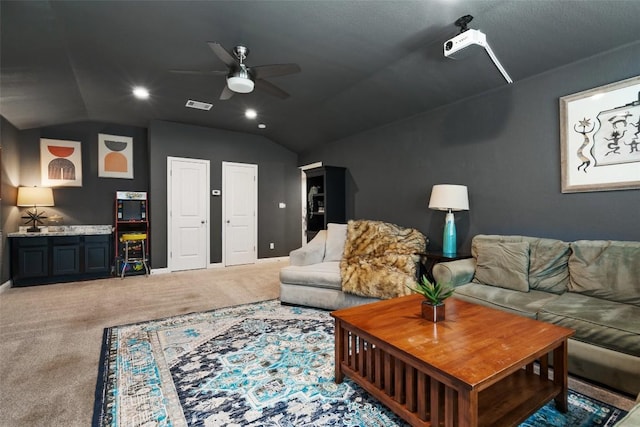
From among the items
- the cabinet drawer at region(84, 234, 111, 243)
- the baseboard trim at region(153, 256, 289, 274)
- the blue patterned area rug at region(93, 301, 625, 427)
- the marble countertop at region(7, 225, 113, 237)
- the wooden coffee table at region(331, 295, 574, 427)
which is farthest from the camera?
the baseboard trim at region(153, 256, 289, 274)

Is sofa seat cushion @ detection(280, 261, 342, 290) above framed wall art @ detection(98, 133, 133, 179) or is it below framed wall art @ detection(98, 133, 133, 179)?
below

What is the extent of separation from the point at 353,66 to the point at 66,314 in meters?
4.17

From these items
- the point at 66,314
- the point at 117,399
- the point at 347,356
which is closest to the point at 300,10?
the point at 347,356

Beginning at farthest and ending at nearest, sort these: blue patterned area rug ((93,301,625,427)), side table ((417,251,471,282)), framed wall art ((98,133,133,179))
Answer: framed wall art ((98,133,133,179)), side table ((417,251,471,282)), blue patterned area rug ((93,301,625,427))

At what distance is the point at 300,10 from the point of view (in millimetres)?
2354

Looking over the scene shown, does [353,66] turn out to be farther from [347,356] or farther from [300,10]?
[347,356]

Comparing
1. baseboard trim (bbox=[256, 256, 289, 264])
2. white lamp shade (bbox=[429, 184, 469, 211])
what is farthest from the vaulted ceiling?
baseboard trim (bbox=[256, 256, 289, 264])

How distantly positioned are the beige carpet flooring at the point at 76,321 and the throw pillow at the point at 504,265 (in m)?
0.85

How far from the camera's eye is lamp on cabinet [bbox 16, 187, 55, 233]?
15.0 feet

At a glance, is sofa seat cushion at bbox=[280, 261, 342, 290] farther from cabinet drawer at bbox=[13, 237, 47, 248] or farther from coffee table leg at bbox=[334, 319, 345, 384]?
cabinet drawer at bbox=[13, 237, 47, 248]

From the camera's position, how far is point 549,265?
255cm

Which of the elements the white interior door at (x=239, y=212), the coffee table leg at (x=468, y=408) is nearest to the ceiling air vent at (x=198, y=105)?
the white interior door at (x=239, y=212)

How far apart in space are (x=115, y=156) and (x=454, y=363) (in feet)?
21.1

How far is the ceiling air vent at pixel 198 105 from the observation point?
4521 mm
